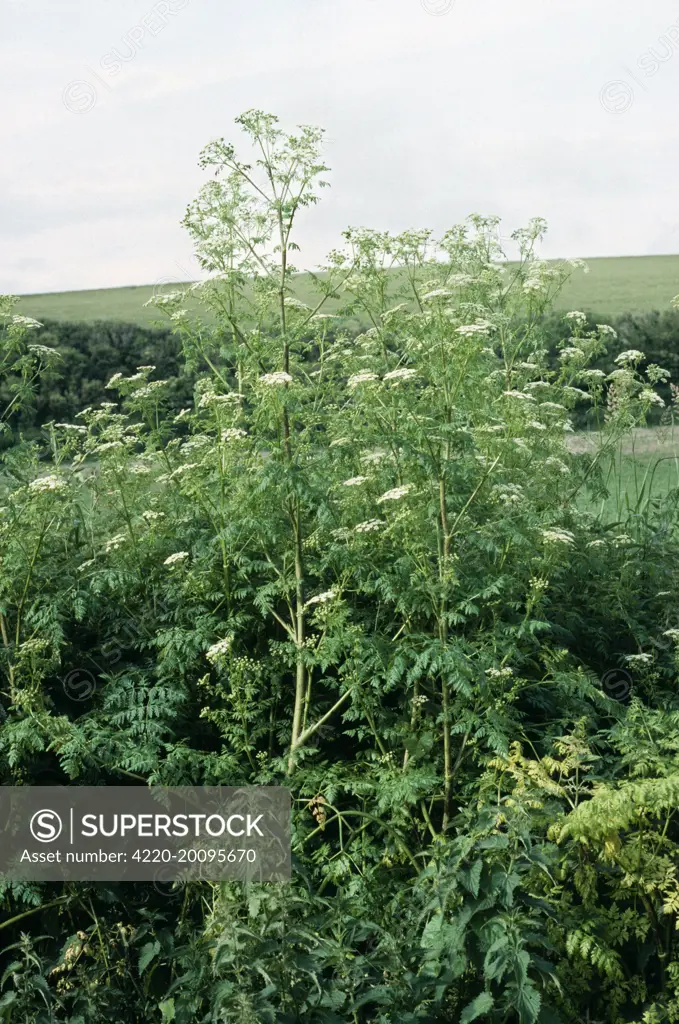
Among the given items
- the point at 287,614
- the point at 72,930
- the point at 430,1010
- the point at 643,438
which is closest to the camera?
the point at 430,1010

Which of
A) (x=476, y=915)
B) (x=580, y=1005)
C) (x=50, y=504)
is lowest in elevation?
(x=580, y=1005)

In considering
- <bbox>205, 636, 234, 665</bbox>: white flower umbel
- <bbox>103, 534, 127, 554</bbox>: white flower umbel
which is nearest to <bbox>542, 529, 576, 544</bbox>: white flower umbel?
<bbox>205, 636, 234, 665</bbox>: white flower umbel

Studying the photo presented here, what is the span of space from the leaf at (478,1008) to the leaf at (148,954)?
43.0 inches

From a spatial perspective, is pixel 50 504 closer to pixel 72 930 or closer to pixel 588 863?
pixel 72 930

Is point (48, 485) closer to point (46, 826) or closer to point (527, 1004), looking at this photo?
point (46, 826)

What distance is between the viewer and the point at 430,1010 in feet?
10.4

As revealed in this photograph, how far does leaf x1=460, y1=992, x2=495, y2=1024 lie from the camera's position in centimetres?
296

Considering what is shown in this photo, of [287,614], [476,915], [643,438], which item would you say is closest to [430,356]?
[287,614]

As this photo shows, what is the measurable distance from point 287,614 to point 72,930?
1.62 m

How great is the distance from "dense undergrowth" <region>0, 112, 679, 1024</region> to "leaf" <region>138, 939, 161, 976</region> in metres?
0.02

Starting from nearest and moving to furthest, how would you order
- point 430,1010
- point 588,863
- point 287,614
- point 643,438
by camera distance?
point 430,1010
point 588,863
point 287,614
point 643,438

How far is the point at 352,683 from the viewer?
4090 millimetres

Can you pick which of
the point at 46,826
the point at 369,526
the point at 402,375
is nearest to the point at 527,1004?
the point at 369,526

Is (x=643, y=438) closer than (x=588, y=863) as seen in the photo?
No
